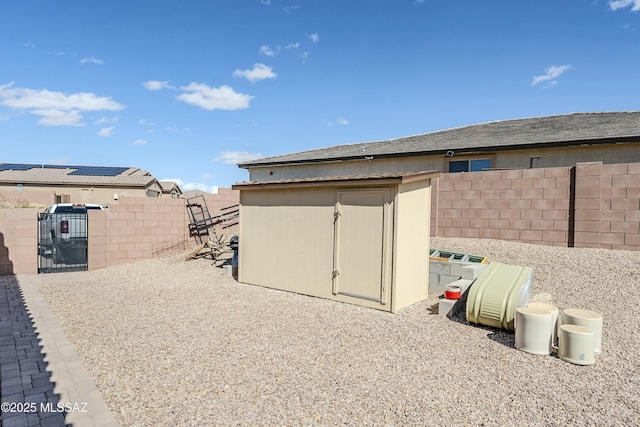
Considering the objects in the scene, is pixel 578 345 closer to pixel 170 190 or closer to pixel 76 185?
pixel 76 185

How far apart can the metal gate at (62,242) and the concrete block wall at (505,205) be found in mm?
10961

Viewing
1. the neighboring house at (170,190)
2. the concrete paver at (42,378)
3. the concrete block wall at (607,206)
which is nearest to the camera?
the concrete paver at (42,378)

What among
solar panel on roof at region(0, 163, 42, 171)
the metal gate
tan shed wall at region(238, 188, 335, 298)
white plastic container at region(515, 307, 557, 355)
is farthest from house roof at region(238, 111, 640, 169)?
solar panel on roof at region(0, 163, 42, 171)

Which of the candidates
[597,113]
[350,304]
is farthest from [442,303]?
[597,113]

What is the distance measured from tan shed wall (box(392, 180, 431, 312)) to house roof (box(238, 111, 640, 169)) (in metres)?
5.80

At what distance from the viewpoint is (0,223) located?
10.1 metres

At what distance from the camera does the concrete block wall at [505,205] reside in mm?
8797

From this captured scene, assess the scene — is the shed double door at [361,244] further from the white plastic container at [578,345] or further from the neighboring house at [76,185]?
the neighboring house at [76,185]

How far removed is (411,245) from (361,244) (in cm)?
99

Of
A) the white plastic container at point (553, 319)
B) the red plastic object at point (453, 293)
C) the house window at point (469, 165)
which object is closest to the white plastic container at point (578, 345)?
the white plastic container at point (553, 319)

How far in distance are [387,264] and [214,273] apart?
5743 millimetres

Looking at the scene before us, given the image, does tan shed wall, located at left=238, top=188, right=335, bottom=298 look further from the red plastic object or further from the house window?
the house window

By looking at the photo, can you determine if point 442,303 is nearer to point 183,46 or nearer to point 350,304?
point 350,304

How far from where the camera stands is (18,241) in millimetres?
10273
